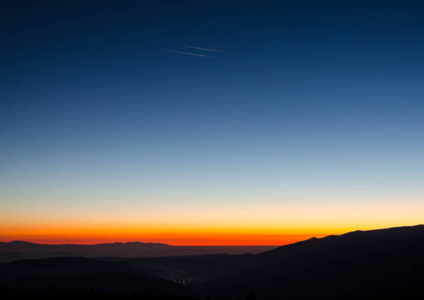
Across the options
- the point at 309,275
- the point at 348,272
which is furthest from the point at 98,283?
the point at 348,272

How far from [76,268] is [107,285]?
189 ft

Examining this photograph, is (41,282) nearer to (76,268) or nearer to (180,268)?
(76,268)

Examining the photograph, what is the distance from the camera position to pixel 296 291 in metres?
101

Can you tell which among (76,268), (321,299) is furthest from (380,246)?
(76,268)

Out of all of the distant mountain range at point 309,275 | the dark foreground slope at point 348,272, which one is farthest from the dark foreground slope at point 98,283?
the dark foreground slope at point 348,272

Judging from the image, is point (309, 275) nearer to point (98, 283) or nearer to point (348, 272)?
point (348, 272)

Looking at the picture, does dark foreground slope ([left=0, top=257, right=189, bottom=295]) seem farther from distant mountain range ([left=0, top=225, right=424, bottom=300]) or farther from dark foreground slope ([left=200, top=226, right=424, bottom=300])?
dark foreground slope ([left=200, top=226, right=424, bottom=300])

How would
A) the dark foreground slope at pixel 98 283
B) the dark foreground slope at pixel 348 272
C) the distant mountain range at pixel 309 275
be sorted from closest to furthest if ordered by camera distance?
the dark foreground slope at pixel 348 272 → the distant mountain range at pixel 309 275 → the dark foreground slope at pixel 98 283

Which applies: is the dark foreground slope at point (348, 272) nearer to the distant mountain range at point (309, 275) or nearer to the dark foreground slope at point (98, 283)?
the distant mountain range at point (309, 275)

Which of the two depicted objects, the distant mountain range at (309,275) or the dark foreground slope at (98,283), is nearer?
the distant mountain range at (309,275)

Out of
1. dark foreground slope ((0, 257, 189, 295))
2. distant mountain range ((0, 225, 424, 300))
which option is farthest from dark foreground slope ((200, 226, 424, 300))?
dark foreground slope ((0, 257, 189, 295))

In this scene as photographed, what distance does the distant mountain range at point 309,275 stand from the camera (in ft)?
296

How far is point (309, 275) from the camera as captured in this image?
385ft

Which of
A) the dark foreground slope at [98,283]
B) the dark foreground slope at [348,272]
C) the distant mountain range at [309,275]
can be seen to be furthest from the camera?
the dark foreground slope at [98,283]
